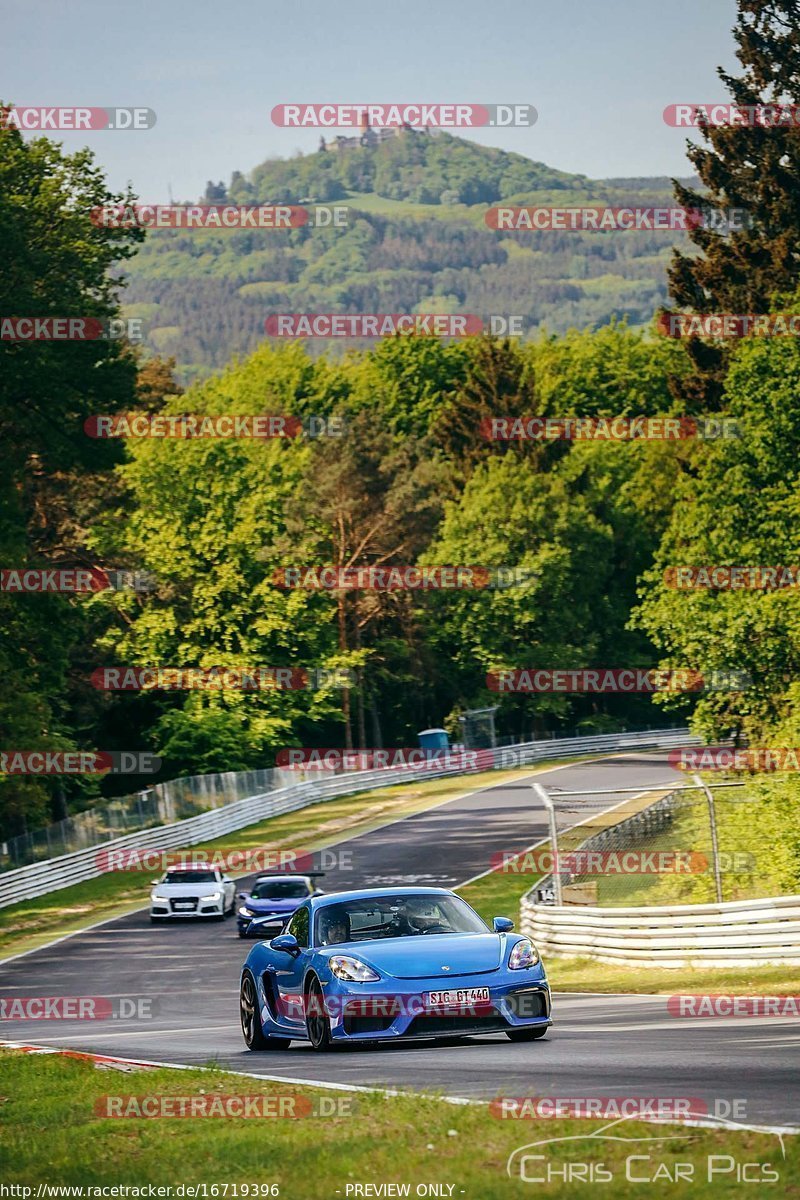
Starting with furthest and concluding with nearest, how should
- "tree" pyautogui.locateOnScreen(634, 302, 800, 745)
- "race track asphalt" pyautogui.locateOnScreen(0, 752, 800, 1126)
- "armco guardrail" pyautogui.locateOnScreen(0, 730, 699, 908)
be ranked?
"armco guardrail" pyautogui.locateOnScreen(0, 730, 699, 908) → "tree" pyautogui.locateOnScreen(634, 302, 800, 745) → "race track asphalt" pyautogui.locateOnScreen(0, 752, 800, 1126)

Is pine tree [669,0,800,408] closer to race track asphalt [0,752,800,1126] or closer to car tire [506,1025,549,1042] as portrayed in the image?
race track asphalt [0,752,800,1126]

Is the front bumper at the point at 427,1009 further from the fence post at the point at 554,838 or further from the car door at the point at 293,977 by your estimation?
the fence post at the point at 554,838

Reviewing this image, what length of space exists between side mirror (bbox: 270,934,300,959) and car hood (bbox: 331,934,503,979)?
0.69 m

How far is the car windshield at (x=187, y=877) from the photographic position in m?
40.3

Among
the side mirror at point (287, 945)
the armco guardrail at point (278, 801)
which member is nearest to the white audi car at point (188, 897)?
the armco guardrail at point (278, 801)

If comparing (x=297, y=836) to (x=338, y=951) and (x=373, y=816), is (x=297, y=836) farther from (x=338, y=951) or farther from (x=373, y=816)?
(x=338, y=951)

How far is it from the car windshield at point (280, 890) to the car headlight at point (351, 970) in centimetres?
2212

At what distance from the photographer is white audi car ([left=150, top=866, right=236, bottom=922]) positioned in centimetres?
3959

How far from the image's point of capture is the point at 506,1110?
873 cm

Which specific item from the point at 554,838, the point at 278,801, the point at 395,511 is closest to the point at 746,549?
the point at 554,838

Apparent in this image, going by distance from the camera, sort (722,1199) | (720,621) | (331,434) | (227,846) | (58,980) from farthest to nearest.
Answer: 1. (331,434)
2. (227,846)
3. (720,621)
4. (58,980)
5. (722,1199)

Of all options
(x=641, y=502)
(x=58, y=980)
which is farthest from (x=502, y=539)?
(x=58, y=980)

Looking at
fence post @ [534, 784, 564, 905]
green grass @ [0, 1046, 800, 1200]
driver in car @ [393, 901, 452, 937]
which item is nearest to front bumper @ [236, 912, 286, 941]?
fence post @ [534, 784, 564, 905]

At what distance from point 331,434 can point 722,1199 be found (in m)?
79.1
